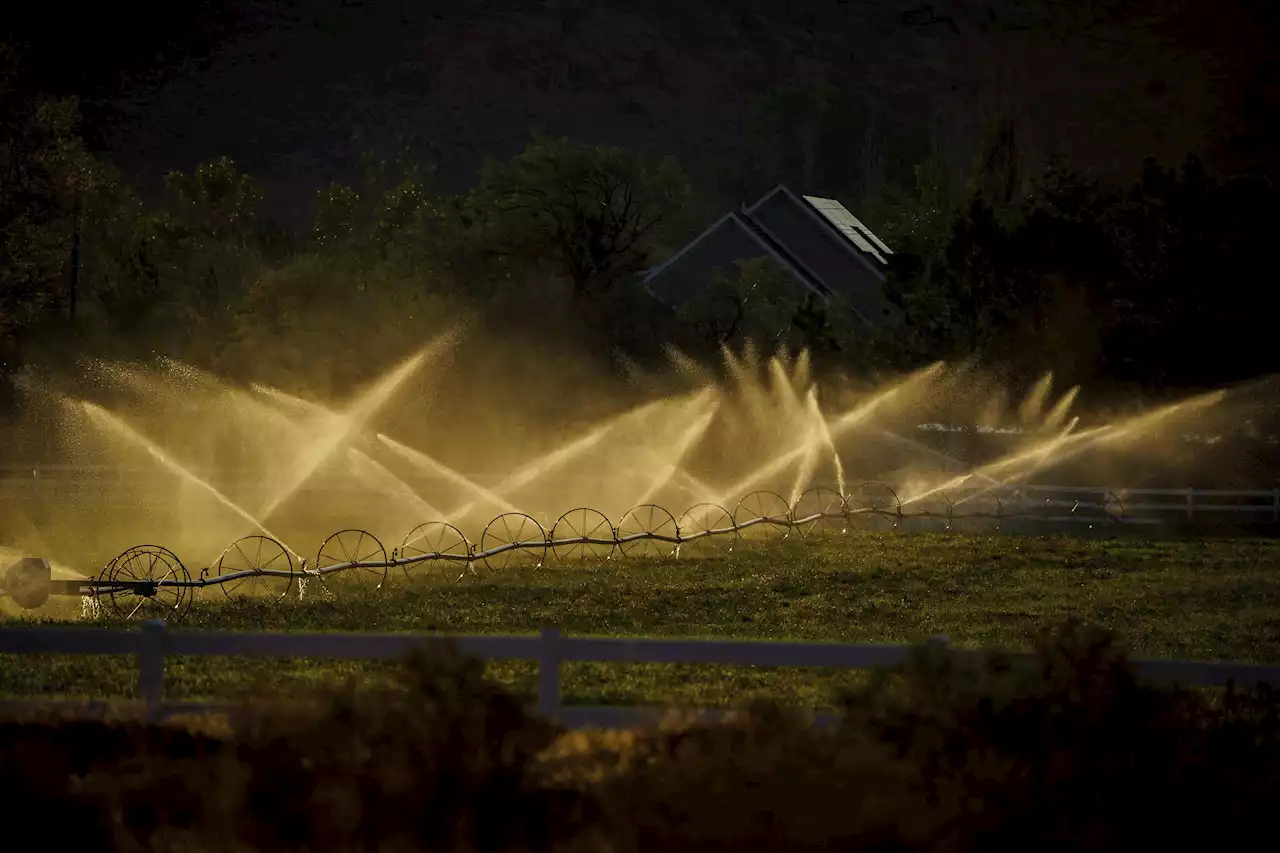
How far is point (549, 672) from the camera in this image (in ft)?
44.5

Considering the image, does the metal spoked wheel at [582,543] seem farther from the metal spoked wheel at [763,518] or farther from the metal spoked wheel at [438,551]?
the metal spoked wheel at [763,518]

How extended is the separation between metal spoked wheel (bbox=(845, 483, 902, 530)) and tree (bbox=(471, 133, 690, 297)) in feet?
37.1

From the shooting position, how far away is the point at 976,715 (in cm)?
1206

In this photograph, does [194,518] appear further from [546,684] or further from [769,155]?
[769,155]

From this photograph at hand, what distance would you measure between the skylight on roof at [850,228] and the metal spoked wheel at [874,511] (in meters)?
28.9

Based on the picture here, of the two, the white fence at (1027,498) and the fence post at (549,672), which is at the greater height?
the white fence at (1027,498)

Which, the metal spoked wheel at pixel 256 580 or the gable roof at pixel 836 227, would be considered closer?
the metal spoked wheel at pixel 256 580

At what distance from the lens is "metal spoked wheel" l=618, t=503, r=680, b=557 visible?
35.3 metres

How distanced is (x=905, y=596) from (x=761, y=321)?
25.3 m

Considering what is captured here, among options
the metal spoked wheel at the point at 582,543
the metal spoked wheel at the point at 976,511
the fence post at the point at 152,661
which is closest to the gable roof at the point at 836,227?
the metal spoked wheel at the point at 976,511

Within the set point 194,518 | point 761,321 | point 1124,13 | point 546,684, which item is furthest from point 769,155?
point 546,684

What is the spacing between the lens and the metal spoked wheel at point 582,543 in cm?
3403

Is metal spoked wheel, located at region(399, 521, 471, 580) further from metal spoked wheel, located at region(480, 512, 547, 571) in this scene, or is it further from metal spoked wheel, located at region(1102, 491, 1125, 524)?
metal spoked wheel, located at region(1102, 491, 1125, 524)

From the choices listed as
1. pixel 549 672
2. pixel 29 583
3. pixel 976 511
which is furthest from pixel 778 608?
pixel 976 511
